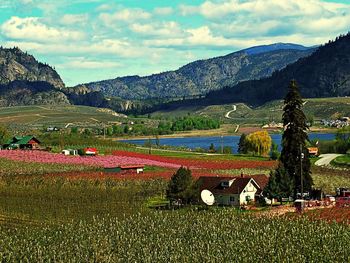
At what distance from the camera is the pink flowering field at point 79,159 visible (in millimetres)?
98812

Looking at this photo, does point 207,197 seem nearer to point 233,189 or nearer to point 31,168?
point 233,189

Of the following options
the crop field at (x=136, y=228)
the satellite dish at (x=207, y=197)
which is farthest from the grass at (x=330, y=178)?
the satellite dish at (x=207, y=197)

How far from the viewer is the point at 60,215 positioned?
5438 cm

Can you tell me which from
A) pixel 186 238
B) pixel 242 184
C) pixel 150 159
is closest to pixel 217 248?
pixel 186 238

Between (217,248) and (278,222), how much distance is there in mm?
9915

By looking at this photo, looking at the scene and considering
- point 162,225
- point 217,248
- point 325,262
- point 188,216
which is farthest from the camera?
point 188,216

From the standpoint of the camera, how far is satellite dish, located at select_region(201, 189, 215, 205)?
62.4m

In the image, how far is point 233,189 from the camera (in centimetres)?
6462

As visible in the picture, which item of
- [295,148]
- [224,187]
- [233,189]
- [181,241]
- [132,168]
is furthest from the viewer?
[132,168]

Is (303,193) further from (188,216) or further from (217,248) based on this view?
(217,248)

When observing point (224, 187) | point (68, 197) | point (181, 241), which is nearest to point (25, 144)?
point (68, 197)

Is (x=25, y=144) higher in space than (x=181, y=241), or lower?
higher

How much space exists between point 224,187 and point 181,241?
23906mm

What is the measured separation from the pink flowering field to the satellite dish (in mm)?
33979
